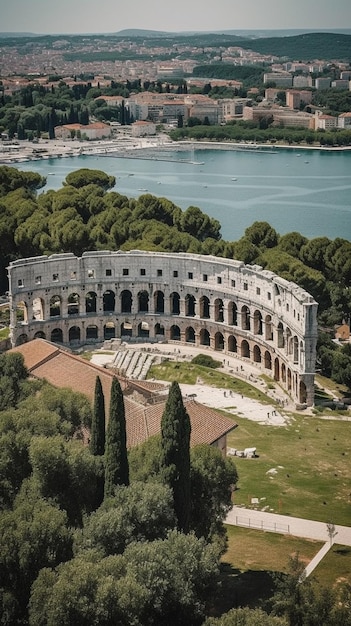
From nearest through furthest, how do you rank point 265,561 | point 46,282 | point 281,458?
point 265,561, point 281,458, point 46,282

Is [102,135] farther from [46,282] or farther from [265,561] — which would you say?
[265,561]

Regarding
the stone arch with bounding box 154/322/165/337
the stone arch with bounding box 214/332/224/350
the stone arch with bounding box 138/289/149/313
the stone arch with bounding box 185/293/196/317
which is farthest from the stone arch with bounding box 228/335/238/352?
the stone arch with bounding box 138/289/149/313

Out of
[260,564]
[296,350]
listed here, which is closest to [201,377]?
[296,350]

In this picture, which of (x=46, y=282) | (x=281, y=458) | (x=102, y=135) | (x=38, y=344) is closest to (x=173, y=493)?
(x=281, y=458)

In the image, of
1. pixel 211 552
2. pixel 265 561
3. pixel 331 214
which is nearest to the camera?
pixel 211 552

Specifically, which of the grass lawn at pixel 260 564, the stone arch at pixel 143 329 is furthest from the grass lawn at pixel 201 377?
the grass lawn at pixel 260 564

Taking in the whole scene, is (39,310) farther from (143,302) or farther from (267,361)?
(267,361)
